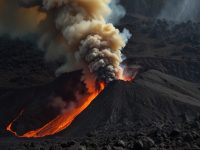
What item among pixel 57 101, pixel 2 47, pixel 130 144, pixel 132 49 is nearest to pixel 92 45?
pixel 57 101

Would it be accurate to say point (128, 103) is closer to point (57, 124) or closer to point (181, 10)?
point (57, 124)

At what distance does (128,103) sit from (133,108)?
1.16 meters

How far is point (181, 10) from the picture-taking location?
488ft

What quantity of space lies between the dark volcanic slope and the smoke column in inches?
3933

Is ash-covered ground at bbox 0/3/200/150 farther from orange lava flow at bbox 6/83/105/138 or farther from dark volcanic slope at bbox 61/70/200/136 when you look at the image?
orange lava flow at bbox 6/83/105/138

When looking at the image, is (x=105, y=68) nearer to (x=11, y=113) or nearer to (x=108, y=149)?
(x=11, y=113)

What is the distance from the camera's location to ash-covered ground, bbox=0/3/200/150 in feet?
80.7

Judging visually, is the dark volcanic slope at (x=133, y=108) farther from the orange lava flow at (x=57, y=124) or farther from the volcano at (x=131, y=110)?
the orange lava flow at (x=57, y=124)

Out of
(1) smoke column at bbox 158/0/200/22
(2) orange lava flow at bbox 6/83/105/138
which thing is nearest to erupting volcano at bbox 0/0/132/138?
(2) orange lava flow at bbox 6/83/105/138

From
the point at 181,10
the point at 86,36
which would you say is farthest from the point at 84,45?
the point at 181,10

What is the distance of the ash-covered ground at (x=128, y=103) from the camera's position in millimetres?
24587

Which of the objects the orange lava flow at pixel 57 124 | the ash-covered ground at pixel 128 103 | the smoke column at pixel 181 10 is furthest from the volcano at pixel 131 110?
the smoke column at pixel 181 10

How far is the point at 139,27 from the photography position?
115500mm

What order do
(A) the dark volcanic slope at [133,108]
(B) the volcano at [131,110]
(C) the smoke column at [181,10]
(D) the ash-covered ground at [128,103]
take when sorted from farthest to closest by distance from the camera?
(C) the smoke column at [181,10] < (A) the dark volcanic slope at [133,108] < (B) the volcano at [131,110] < (D) the ash-covered ground at [128,103]
